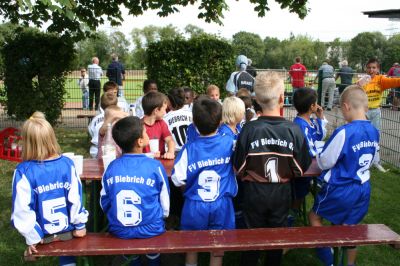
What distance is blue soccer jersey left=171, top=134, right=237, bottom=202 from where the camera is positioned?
3502 millimetres

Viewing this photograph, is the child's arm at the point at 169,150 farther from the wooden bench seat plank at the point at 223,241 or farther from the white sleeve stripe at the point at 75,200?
the white sleeve stripe at the point at 75,200

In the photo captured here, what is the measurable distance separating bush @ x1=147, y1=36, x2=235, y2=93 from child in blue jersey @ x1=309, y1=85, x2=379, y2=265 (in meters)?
7.66

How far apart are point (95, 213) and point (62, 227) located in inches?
49.7

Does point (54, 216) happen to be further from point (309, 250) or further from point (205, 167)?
point (309, 250)

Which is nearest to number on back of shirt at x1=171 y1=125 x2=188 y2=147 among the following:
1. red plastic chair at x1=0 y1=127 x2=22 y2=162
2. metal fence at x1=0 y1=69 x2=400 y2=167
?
metal fence at x1=0 y1=69 x2=400 y2=167

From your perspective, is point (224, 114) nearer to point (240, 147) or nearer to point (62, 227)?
point (240, 147)

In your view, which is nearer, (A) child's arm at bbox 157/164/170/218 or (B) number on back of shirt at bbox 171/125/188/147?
(A) child's arm at bbox 157/164/170/218

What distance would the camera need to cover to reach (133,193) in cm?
326

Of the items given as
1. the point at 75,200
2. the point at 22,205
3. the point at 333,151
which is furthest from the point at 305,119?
the point at 22,205

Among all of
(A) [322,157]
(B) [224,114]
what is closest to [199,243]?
(A) [322,157]

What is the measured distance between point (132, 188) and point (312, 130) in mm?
2162

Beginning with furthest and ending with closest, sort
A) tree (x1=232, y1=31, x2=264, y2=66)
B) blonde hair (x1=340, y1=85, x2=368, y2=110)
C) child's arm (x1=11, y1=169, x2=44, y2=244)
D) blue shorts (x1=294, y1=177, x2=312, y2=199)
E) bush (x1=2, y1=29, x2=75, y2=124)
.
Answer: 1. tree (x1=232, y1=31, x2=264, y2=66)
2. bush (x1=2, y1=29, x2=75, y2=124)
3. blue shorts (x1=294, y1=177, x2=312, y2=199)
4. blonde hair (x1=340, y1=85, x2=368, y2=110)
5. child's arm (x1=11, y1=169, x2=44, y2=244)

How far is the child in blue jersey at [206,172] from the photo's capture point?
3502 millimetres

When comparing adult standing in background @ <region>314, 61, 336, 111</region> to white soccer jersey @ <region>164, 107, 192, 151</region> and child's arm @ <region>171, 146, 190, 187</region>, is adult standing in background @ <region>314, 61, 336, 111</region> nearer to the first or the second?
white soccer jersey @ <region>164, 107, 192, 151</region>
